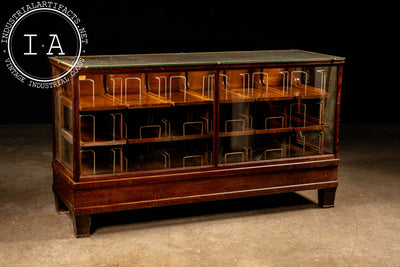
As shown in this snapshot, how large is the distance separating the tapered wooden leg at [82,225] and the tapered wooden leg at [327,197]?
80.3 inches

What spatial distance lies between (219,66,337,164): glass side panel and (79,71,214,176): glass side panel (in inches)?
7.9

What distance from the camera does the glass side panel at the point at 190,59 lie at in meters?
4.92

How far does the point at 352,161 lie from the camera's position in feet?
23.7

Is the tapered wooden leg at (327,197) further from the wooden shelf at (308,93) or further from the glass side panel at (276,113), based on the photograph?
the wooden shelf at (308,93)

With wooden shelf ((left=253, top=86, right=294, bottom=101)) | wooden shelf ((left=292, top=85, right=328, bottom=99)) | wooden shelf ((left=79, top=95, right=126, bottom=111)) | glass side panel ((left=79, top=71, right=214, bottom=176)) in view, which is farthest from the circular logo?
wooden shelf ((left=292, top=85, right=328, bottom=99))

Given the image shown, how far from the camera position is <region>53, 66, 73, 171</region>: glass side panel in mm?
5016

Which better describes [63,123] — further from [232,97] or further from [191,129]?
[232,97]

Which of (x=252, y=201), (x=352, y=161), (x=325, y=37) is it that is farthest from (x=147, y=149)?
(x=325, y=37)

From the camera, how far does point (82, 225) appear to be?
4965 mm

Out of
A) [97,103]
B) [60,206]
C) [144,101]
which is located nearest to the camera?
[97,103]

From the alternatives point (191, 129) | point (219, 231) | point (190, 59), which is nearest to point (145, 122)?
point (191, 129)

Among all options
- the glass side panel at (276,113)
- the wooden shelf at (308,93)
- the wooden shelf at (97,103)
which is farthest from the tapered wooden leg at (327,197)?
the wooden shelf at (97,103)

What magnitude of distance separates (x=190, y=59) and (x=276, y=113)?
36.3 inches

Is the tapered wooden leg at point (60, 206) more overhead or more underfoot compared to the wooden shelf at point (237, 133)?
more underfoot
